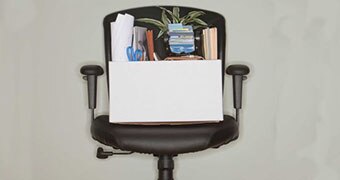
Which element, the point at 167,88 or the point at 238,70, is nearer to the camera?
the point at 167,88

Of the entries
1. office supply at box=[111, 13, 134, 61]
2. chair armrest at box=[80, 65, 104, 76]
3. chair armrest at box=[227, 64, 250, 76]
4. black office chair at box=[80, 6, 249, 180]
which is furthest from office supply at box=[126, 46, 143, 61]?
chair armrest at box=[227, 64, 250, 76]

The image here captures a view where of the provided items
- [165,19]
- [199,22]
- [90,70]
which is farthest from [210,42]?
[90,70]

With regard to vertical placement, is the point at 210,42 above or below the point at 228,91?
above

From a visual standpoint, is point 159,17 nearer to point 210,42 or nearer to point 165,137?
point 210,42

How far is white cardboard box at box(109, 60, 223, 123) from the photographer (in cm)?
147

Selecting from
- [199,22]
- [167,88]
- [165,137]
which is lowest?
[165,137]

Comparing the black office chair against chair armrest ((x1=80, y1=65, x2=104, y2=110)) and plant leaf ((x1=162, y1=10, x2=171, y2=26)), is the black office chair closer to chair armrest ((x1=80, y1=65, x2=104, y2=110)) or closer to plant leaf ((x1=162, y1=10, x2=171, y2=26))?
chair armrest ((x1=80, y1=65, x2=104, y2=110))

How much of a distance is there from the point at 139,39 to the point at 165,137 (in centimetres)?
45

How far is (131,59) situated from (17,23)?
746 mm

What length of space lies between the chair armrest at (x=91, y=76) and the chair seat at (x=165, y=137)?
0.85 ft

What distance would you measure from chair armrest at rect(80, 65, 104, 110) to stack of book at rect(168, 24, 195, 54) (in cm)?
31

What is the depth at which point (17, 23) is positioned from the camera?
6.76ft

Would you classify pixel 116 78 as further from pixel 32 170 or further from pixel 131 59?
pixel 32 170

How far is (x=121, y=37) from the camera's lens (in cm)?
166
